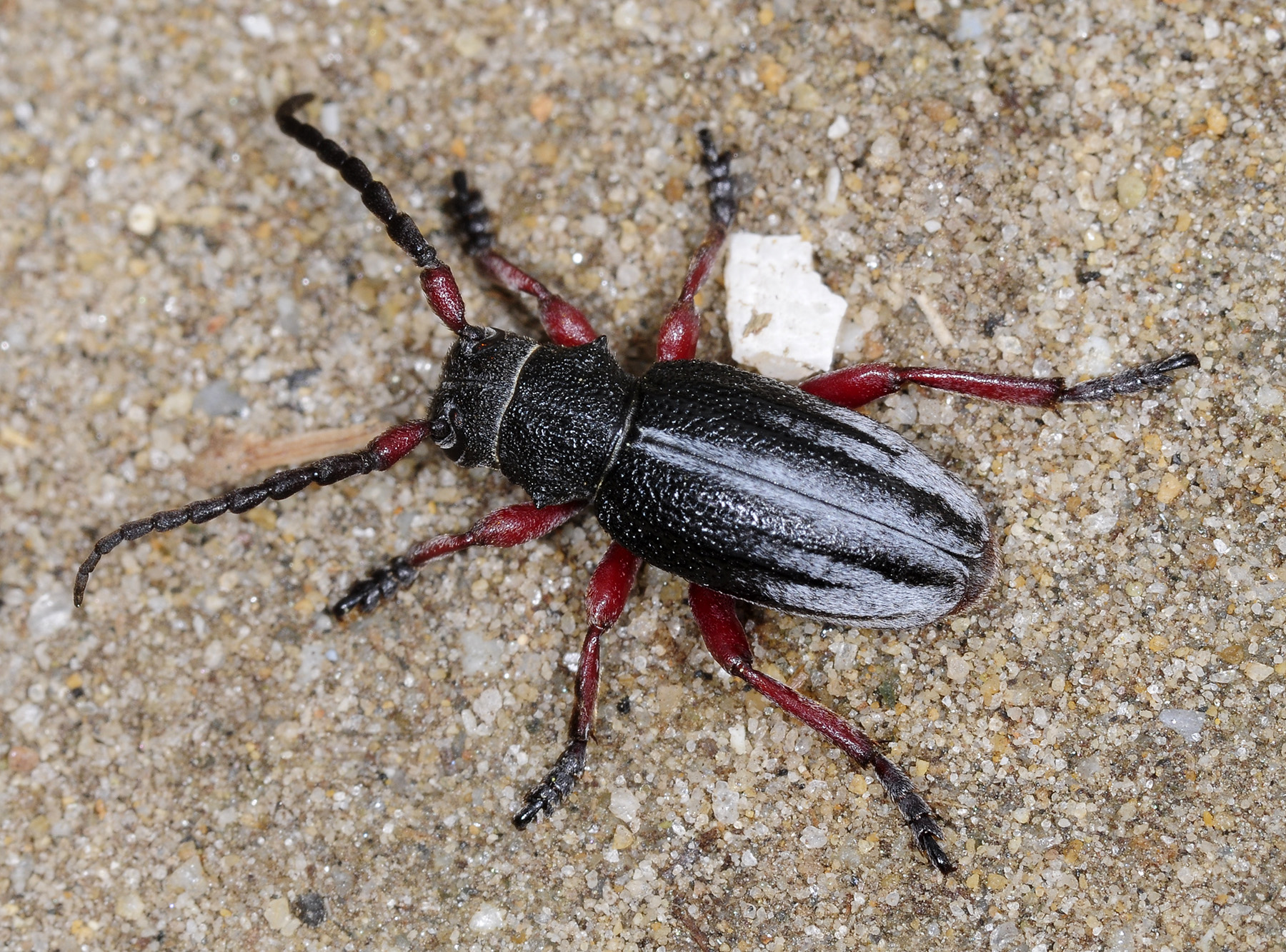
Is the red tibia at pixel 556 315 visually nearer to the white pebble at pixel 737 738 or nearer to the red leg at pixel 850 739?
the red leg at pixel 850 739

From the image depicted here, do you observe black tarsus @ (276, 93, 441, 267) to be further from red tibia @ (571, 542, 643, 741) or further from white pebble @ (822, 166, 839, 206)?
white pebble @ (822, 166, 839, 206)

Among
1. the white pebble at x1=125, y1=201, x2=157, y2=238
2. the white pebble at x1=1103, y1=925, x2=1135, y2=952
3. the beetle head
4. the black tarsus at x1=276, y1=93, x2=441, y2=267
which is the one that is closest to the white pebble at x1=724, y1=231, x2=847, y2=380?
the beetle head

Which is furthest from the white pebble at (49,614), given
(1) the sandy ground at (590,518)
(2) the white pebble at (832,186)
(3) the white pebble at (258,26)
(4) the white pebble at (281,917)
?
(2) the white pebble at (832,186)

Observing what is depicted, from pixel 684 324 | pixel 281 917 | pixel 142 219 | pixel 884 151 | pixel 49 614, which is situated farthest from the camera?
pixel 142 219

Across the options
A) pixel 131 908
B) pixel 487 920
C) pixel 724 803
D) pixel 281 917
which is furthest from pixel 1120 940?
pixel 131 908

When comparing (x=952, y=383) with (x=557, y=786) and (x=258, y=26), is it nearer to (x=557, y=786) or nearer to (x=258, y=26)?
(x=557, y=786)

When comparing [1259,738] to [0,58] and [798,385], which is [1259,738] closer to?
[798,385]
